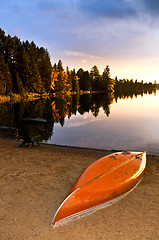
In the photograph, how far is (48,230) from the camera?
3.98 m

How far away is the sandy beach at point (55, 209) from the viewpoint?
3889 mm

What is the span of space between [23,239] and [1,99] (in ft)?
156

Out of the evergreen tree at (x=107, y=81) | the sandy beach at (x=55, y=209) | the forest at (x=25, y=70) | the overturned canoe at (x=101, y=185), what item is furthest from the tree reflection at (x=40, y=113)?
the evergreen tree at (x=107, y=81)

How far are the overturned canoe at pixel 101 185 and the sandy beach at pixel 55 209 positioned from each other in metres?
0.20

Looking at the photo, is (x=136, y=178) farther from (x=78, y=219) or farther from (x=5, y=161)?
(x=5, y=161)

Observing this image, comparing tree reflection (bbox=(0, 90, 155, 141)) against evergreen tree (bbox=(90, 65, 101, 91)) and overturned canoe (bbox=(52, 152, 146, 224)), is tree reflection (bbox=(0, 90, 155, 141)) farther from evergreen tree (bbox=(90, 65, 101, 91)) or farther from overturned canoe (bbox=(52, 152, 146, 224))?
evergreen tree (bbox=(90, 65, 101, 91))

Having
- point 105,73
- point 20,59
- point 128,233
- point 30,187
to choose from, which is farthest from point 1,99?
point 105,73

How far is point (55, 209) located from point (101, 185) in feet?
4.85

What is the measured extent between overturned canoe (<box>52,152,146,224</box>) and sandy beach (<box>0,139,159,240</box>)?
0.20m

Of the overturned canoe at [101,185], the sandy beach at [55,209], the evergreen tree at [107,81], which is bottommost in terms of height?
the sandy beach at [55,209]

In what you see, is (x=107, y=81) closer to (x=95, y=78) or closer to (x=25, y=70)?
(x=95, y=78)

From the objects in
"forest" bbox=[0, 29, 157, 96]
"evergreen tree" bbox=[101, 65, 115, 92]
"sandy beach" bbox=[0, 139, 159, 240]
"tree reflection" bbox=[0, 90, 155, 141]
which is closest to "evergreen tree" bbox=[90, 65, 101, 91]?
"evergreen tree" bbox=[101, 65, 115, 92]

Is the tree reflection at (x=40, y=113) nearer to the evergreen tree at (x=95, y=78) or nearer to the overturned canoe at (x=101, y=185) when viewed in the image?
the overturned canoe at (x=101, y=185)

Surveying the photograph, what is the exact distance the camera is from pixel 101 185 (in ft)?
16.5
